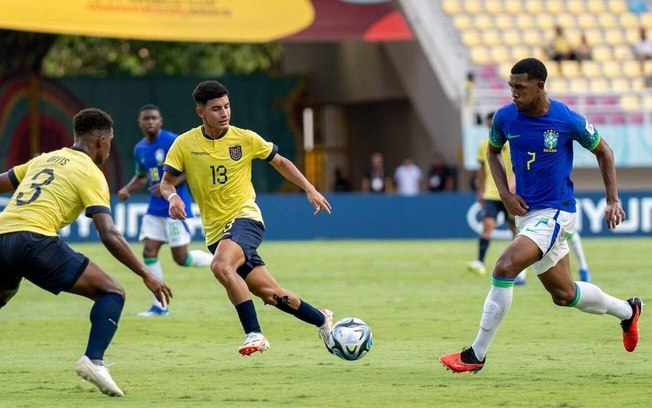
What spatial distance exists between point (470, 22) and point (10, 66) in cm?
1394

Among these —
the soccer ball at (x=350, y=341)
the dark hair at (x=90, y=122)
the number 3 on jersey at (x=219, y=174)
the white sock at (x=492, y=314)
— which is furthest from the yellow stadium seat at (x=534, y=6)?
the dark hair at (x=90, y=122)

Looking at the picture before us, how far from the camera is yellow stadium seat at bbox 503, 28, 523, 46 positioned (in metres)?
35.7

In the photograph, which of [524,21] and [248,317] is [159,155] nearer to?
[248,317]

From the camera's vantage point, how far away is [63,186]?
28.2ft

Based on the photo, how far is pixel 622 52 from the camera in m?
35.8

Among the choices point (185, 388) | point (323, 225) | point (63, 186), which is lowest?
point (323, 225)

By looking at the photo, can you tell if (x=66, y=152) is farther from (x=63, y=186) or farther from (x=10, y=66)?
(x=10, y=66)

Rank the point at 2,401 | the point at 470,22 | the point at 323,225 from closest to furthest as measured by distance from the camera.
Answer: the point at 2,401 < the point at 323,225 < the point at 470,22

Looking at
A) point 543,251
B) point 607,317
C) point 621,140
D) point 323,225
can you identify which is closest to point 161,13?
point 323,225

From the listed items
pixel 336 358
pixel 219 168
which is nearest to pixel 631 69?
pixel 336 358

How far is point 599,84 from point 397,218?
27.3 feet

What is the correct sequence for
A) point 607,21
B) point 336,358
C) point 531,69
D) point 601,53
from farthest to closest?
point 607,21 → point 601,53 → point 336,358 → point 531,69

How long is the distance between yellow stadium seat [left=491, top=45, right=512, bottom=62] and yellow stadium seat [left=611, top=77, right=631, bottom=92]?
8.95 feet

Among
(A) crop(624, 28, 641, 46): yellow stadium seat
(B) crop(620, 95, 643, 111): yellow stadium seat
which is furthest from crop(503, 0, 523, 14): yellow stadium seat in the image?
(B) crop(620, 95, 643, 111): yellow stadium seat
